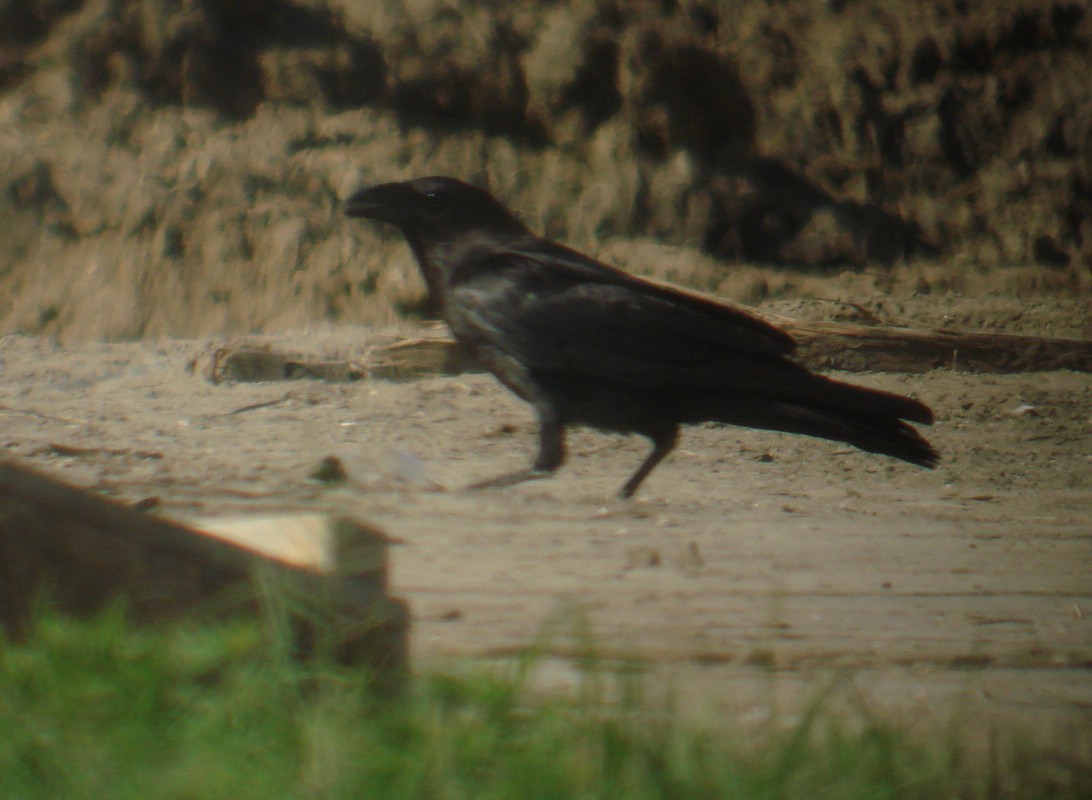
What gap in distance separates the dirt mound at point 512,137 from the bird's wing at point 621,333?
3000mm

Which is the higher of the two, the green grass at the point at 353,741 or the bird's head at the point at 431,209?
the bird's head at the point at 431,209

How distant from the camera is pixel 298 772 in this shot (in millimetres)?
1543

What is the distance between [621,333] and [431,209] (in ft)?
3.39

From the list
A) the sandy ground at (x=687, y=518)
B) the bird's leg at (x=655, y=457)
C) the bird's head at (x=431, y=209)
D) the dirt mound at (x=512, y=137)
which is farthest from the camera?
the dirt mound at (x=512, y=137)

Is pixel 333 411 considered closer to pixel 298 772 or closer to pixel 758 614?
pixel 758 614

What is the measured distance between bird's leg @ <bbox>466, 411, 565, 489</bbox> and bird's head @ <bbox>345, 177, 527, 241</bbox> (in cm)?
90

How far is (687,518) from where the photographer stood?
12.4 ft

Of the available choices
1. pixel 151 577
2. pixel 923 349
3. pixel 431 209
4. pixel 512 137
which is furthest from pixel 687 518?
pixel 512 137

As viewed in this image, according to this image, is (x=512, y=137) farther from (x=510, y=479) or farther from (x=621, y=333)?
(x=510, y=479)

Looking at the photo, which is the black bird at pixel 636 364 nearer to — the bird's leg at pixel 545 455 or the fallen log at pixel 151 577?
the bird's leg at pixel 545 455

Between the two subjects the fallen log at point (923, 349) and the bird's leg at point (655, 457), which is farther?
the fallen log at point (923, 349)

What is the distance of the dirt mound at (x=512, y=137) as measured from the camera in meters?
7.60

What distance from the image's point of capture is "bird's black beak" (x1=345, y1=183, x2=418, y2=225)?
16.6ft

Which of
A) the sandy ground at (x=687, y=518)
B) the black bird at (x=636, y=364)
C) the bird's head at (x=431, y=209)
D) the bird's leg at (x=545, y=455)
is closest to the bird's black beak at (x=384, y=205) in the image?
the bird's head at (x=431, y=209)
